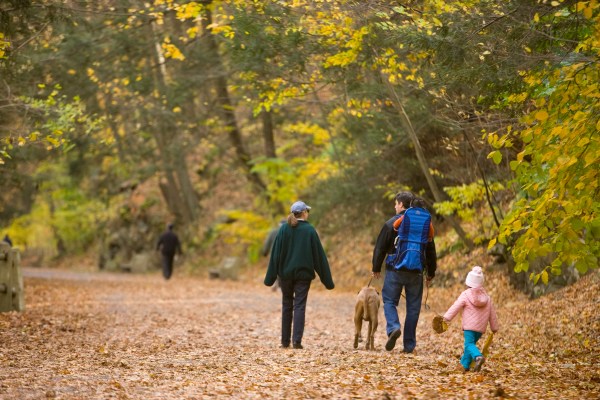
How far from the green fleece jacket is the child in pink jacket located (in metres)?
2.71

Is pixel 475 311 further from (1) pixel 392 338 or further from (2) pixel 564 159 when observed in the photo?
(2) pixel 564 159

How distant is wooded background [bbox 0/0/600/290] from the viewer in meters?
8.22

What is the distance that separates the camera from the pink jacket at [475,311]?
882 centimetres

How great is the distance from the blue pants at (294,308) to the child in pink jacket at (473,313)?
295 cm

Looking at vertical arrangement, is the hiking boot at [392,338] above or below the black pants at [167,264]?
below

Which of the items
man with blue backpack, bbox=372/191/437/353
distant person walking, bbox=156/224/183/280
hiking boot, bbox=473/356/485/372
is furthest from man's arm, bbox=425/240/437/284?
distant person walking, bbox=156/224/183/280

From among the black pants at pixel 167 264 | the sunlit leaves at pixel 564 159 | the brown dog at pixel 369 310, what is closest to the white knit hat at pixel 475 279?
the sunlit leaves at pixel 564 159

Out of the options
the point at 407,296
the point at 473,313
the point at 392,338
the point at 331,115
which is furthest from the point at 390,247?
the point at 331,115

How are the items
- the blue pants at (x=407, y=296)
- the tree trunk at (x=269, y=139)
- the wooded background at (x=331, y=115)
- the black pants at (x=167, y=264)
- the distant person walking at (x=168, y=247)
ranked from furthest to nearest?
the tree trunk at (x=269, y=139) < the black pants at (x=167, y=264) < the distant person walking at (x=168, y=247) < the blue pants at (x=407, y=296) < the wooded background at (x=331, y=115)

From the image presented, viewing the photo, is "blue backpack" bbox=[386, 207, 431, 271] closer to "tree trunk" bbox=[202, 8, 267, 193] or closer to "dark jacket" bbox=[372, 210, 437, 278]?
"dark jacket" bbox=[372, 210, 437, 278]

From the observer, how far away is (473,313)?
8.88 metres

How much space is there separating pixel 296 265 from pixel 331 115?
9.85m

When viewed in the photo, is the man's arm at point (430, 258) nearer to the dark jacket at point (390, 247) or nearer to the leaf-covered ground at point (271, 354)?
the dark jacket at point (390, 247)

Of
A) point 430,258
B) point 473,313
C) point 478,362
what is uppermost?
point 430,258
